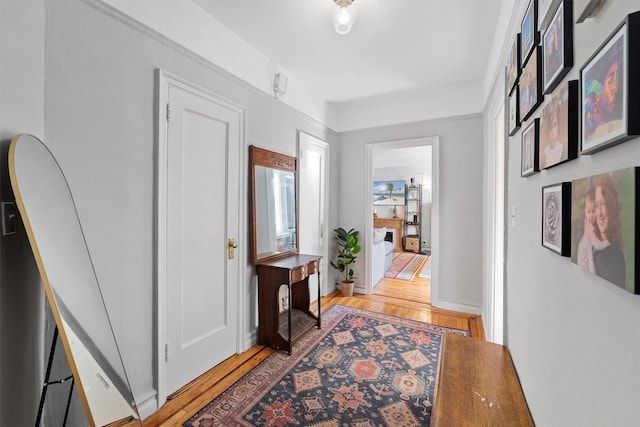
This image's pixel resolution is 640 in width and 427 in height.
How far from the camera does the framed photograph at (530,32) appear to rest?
3.73 feet

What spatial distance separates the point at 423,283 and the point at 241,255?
3305 mm

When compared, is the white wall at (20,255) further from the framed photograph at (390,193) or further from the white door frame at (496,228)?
the framed photograph at (390,193)

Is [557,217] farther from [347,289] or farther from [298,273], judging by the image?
[347,289]

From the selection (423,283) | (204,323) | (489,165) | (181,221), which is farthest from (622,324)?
(423,283)

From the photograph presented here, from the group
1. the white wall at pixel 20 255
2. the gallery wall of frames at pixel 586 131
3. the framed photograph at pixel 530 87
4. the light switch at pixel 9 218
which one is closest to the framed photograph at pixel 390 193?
the framed photograph at pixel 530 87

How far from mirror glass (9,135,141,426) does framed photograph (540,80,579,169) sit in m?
1.77

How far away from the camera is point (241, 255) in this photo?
2453 millimetres

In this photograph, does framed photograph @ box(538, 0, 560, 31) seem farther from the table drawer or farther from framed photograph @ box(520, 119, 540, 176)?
the table drawer

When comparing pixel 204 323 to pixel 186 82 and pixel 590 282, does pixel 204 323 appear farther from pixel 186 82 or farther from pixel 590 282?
pixel 590 282

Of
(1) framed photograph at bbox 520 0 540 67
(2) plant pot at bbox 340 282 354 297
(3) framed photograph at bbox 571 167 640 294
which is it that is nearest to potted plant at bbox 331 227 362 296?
(2) plant pot at bbox 340 282 354 297

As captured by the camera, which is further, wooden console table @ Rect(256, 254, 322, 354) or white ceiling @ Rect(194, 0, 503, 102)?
wooden console table @ Rect(256, 254, 322, 354)

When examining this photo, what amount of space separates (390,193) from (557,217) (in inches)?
291

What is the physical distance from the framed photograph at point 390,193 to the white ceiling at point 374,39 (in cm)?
473

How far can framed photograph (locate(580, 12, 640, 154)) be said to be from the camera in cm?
50
